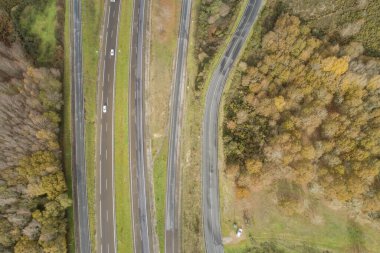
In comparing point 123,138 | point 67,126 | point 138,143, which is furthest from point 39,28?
point 138,143

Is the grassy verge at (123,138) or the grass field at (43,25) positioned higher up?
the grass field at (43,25)

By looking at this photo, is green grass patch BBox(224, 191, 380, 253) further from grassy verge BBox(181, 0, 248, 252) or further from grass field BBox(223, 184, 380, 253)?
grassy verge BBox(181, 0, 248, 252)

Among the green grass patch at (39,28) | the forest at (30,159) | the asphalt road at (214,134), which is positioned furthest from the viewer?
the green grass patch at (39,28)

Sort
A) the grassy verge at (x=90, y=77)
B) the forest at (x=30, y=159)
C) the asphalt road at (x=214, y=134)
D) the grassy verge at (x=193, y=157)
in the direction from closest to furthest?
the forest at (x=30, y=159)
the asphalt road at (x=214, y=134)
the grassy verge at (x=193, y=157)
the grassy verge at (x=90, y=77)

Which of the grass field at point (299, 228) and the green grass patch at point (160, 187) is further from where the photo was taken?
the green grass patch at point (160, 187)

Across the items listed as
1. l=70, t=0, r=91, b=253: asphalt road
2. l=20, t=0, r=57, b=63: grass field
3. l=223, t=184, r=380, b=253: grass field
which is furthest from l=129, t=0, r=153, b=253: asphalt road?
l=20, t=0, r=57, b=63: grass field

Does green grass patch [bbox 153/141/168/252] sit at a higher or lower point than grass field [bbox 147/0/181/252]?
lower

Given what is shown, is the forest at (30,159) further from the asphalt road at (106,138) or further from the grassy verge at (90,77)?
the asphalt road at (106,138)


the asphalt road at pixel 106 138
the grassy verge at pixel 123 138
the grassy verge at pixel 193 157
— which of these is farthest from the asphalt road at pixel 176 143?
the asphalt road at pixel 106 138
